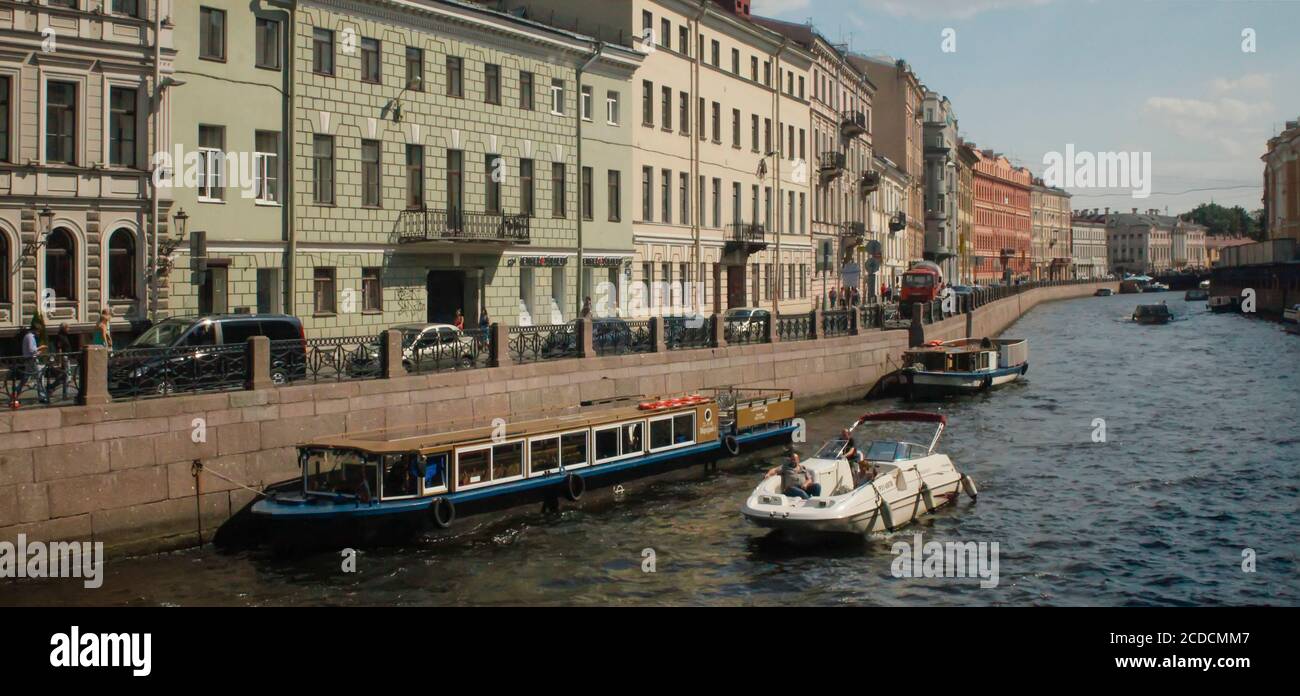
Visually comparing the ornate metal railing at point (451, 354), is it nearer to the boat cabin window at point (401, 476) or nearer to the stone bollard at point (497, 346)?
the stone bollard at point (497, 346)

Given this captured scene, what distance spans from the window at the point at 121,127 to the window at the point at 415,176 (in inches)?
327

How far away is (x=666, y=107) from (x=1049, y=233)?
15151 centimetres

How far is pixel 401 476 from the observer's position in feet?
64.8

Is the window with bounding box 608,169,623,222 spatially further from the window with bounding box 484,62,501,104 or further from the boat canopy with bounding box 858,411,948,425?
the boat canopy with bounding box 858,411,948,425

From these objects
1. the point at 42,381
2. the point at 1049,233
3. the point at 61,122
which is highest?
the point at 1049,233

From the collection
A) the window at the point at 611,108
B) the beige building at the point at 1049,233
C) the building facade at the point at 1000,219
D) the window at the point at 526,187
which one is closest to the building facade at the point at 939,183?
the building facade at the point at 1000,219

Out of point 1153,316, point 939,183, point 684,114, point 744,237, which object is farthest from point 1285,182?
point 684,114

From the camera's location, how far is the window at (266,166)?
28547 millimetres

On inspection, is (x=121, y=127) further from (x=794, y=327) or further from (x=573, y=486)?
(x=794, y=327)

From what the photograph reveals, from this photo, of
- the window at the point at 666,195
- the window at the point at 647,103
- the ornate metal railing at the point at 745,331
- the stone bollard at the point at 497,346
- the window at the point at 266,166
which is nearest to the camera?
the stone bollard at the point at 497,346
